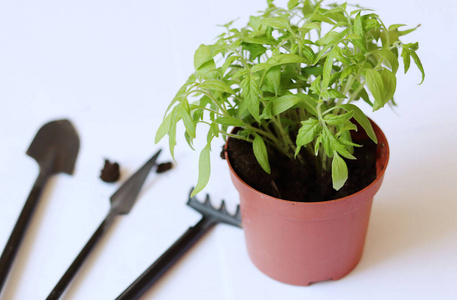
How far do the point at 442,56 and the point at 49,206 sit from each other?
1086mm

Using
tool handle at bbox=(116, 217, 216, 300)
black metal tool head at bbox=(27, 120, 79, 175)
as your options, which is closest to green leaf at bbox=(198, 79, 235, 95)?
tool handle at bbox=(116, 217, 216, 300)

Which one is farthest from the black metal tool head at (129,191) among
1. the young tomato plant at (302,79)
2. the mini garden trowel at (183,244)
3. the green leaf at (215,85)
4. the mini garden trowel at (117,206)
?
the green leaf at (215,85)

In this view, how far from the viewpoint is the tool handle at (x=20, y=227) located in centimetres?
111

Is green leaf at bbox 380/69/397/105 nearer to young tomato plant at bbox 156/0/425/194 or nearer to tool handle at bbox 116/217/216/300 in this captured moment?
young tomato plant at bbox 156/0/425/194

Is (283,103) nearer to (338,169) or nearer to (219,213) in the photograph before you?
(338,169)

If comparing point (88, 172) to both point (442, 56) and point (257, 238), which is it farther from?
point (442, 56)

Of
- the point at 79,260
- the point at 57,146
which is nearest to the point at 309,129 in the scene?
the point at 79,260

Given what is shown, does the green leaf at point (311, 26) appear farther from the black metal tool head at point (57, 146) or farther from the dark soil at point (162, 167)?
the black metal tool head at point (57, 146)

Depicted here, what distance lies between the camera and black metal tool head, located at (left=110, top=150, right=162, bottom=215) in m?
1.25

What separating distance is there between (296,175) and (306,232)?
0.11 m

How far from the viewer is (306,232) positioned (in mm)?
947

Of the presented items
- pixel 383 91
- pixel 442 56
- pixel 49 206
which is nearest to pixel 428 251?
pixel 383 91

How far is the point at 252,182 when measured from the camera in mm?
942

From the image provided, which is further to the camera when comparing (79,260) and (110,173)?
(110,173)
